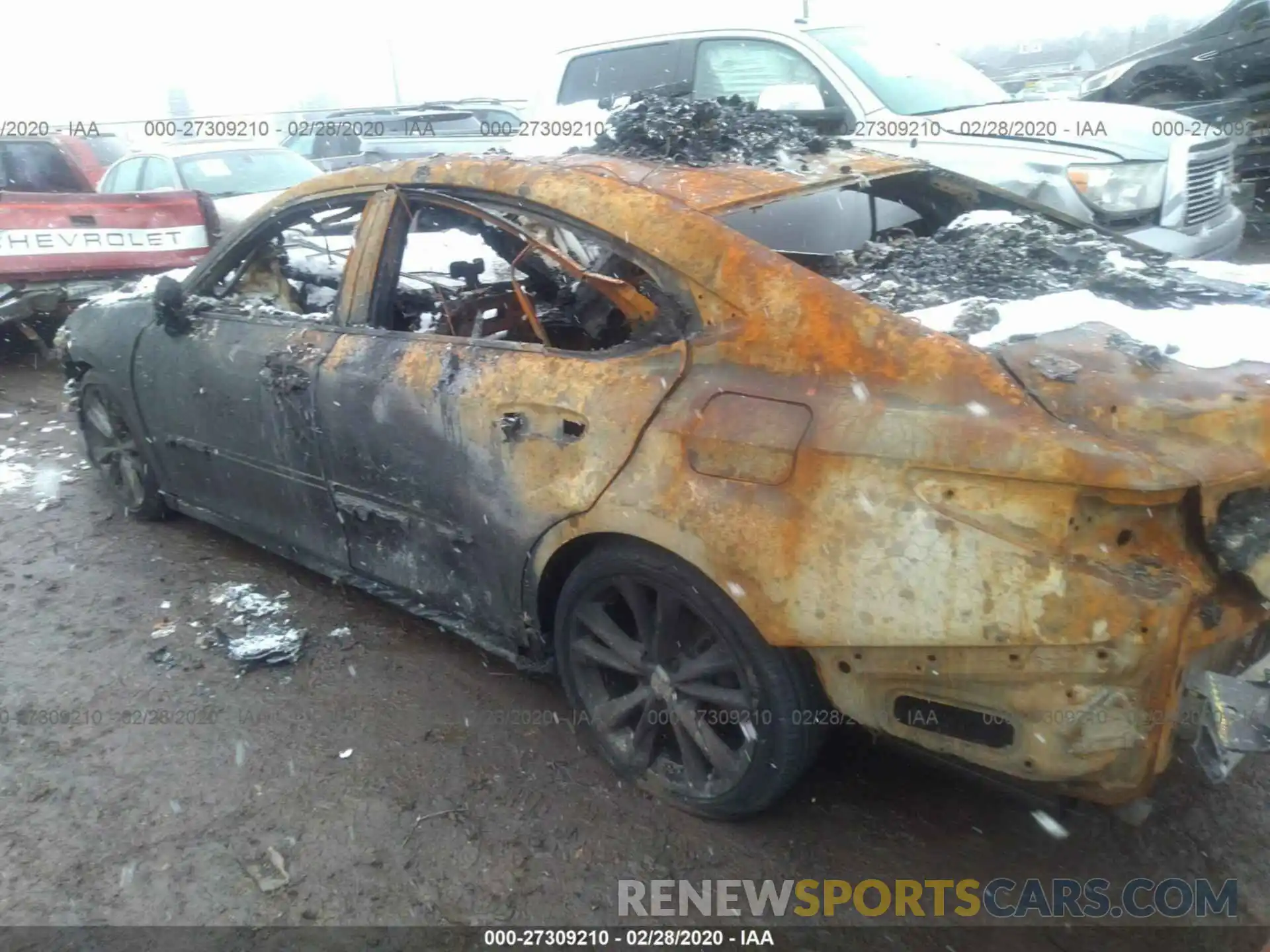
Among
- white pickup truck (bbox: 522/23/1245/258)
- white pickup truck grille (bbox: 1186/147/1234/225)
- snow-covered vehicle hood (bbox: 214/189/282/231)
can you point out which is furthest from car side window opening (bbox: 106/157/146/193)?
white pickup truck grille (bbox: 1186/147/1234/225)

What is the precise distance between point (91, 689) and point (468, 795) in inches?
62.5

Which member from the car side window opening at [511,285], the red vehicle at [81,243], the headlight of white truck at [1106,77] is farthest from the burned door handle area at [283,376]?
the headlight of white truck at [1106,77]

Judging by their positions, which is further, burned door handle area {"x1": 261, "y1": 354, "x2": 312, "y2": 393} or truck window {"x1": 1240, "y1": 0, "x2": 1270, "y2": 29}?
truck window {"x1": 1240, "y1": 0, "x2": 1270, "y2": 29}

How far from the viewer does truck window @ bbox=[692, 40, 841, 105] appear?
598 cm

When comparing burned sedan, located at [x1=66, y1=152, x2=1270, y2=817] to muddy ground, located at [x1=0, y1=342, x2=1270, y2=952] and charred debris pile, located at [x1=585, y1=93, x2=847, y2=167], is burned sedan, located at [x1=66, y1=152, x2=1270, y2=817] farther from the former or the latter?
muddy ground, located at [x1=0, y1=342, x2=1270, y2=952]

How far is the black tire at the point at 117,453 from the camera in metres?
4.52

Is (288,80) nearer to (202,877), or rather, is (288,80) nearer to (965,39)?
(965,39)

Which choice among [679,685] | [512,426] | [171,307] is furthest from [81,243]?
[679,685]

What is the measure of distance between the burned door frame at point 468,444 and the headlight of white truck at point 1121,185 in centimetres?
379

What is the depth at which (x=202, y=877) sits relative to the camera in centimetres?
258

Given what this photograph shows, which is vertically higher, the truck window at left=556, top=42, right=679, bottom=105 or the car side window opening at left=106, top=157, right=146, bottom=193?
the truck window at left=556, top=42, right=679, bottom=105

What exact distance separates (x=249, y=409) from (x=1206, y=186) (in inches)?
225

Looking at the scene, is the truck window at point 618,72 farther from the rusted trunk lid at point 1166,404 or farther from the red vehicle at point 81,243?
the rusted trunk lid at point 1166,404

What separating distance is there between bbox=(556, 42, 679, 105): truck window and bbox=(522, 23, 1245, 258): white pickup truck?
1 centimetres
